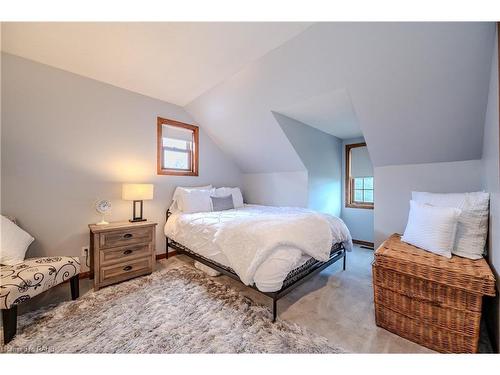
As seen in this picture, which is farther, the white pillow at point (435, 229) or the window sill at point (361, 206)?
the window sill at point (361, 206)

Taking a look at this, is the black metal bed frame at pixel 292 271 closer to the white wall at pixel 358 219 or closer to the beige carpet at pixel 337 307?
the beige carpet at pixel 337 307

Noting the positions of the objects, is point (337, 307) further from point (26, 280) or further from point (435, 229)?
point (26, 280)

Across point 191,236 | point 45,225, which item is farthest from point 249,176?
point 45,225

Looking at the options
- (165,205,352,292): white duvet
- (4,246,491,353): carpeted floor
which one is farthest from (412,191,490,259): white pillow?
(165,205,352,292): white duvet

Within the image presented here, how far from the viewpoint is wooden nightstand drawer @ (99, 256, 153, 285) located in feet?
7.27

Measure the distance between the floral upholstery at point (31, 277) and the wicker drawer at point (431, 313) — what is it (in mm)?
2758

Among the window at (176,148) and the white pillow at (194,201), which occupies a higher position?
the window at (176,148)

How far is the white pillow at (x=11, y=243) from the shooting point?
1.75m

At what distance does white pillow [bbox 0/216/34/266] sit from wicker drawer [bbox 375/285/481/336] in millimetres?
3204

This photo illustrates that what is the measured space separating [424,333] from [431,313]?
0.16m

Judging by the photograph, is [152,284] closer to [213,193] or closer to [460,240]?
[213,193]

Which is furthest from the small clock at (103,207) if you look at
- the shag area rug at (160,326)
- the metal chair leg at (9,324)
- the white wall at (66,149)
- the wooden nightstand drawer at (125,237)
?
the metal chair leg at (9,324)

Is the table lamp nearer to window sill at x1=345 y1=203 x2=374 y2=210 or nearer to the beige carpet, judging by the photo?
the beige carpet

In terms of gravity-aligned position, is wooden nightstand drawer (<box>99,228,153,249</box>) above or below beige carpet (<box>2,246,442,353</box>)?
above
